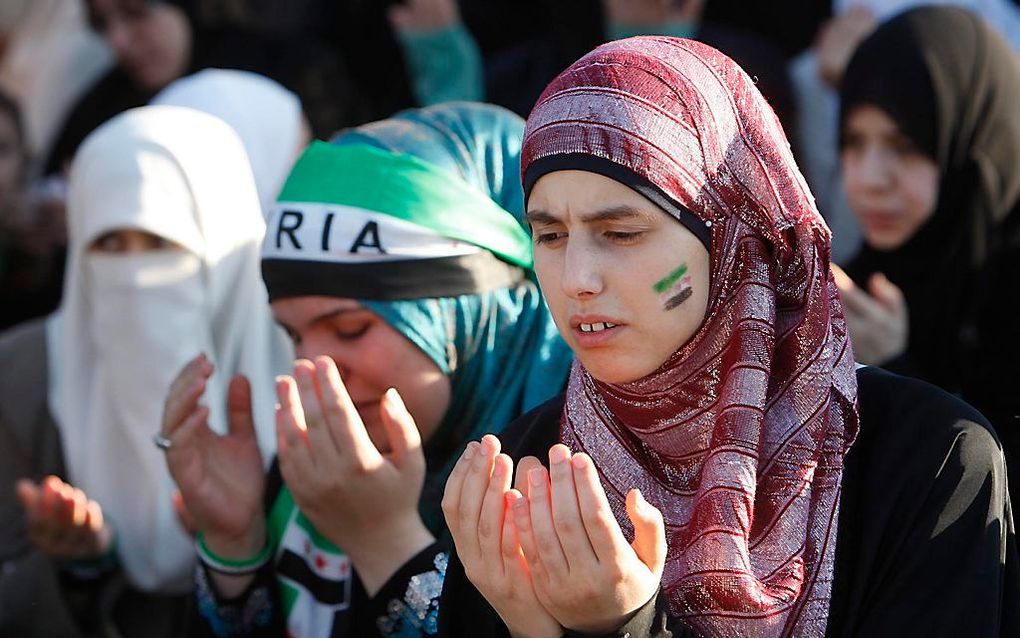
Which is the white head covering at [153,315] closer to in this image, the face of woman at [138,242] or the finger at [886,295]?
the face of woman at [138,242]

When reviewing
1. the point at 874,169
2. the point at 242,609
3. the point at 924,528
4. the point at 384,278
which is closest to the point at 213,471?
the point at 242,609

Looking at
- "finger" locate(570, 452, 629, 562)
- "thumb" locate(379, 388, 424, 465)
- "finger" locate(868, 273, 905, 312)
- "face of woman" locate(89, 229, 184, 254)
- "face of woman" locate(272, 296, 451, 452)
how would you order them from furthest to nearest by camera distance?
"face of woman" locate(89, 229, 184, 254) < "finger" locate(868, 273, 905, 312) < "face of woman" locate(272, 296, 451, 452) < "thumb" locate(379, 388, 424, 465) < "finger" locate(570, 452, 629, 562)

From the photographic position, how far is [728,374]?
220cm

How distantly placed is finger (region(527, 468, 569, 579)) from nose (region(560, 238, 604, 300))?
35 centimetres

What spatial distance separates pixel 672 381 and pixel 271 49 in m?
3.81

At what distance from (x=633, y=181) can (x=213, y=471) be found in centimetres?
132

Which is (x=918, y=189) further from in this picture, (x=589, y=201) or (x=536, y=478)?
(x=536, y=478)

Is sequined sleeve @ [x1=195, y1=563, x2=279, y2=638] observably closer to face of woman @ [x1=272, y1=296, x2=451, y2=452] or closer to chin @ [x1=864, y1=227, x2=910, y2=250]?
face of woman @ [x1=272, y1=296, x2=451, y2=452]

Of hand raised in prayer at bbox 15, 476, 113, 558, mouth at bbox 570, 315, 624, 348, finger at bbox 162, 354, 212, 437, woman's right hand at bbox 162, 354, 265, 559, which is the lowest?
hand raised in prayer at bbox 15, 476, 113, 558

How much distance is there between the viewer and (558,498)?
195cm

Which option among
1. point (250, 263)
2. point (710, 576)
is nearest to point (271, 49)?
point (250, 263)

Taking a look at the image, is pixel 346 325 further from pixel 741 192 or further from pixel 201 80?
pixel 201 80

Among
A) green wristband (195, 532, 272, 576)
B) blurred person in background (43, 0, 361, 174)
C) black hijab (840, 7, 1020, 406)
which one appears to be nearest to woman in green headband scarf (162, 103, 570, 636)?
green wristband (195, 532, 272, 576)

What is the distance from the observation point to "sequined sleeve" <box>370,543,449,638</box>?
2.74 m
